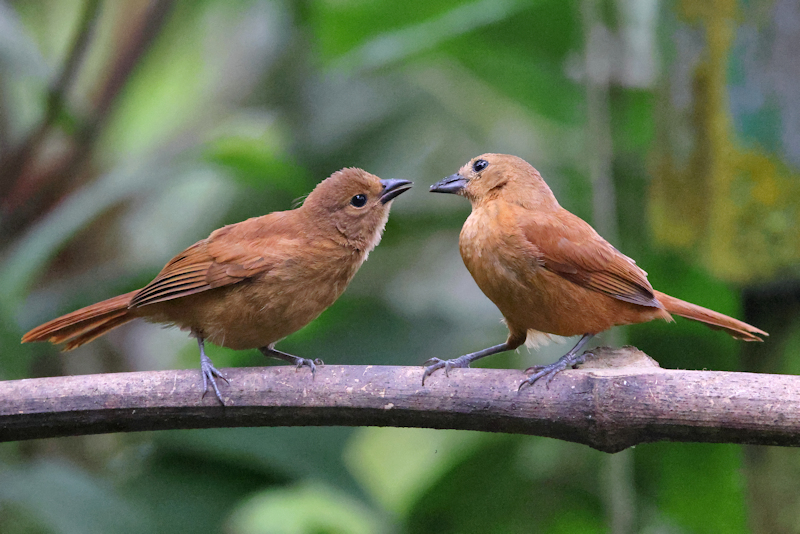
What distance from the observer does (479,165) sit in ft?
6.95

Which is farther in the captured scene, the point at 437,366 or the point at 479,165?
the point at 479,165

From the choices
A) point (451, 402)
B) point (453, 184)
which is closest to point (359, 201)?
point (453, 184)

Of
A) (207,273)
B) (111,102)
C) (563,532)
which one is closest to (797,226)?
(563,532)

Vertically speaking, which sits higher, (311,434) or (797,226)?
(797,226)

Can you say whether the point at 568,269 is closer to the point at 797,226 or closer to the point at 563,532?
the point at 797,226

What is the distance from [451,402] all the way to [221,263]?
837mm

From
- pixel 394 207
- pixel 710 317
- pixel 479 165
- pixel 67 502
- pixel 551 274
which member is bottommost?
pixel 67 502

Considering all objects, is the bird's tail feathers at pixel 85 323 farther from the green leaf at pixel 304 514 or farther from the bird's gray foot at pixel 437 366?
the green leaf at pixel 304 514

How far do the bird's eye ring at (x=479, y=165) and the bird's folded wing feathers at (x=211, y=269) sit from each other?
0.57 meters

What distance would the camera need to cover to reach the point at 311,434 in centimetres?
323

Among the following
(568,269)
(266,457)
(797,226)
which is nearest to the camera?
(568,269)

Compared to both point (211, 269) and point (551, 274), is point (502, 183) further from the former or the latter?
point (211, 269)

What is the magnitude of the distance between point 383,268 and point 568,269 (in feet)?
7.08

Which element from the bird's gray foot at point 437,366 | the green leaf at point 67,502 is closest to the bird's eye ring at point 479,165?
the bird's gray foot at point 437,366
